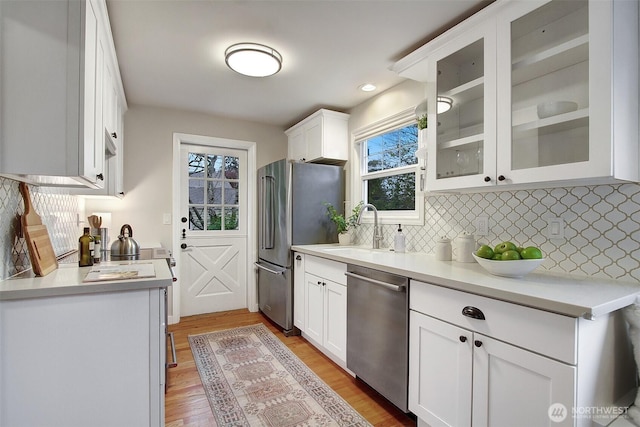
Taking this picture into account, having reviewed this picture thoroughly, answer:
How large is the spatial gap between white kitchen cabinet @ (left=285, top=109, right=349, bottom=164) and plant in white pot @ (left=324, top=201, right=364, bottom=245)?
53cm

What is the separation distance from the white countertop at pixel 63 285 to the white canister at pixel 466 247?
1.67 m

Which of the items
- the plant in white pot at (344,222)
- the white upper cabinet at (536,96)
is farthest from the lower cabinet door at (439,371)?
the plant in white pot at (344,222)

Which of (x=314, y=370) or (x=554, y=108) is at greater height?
(x=554, y=108)

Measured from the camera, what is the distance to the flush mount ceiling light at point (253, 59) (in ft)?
6.81

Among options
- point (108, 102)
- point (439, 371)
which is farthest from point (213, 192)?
point (439, 371)

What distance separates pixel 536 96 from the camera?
1478 mm

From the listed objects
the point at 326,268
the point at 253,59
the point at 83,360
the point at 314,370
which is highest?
the point at 253,59

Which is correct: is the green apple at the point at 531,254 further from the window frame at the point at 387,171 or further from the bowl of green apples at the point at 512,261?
the window frame at the point at 387,171

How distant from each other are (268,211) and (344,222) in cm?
87

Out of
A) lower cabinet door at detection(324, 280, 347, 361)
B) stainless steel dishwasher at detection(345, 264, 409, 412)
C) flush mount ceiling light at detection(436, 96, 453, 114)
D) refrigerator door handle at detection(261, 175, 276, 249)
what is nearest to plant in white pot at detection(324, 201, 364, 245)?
refrigerator door handle at detection(261, 175, 276, 249)

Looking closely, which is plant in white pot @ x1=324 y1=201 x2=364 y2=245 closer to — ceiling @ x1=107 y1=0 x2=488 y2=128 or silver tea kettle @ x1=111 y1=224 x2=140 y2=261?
ceiling @ x1=107 y1=0 x2=488 y2=128

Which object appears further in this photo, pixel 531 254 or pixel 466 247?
pixel 466 247

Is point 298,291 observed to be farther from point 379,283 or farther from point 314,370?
point 379,283

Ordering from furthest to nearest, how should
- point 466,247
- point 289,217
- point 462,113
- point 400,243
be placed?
point 289,217 < point 400,243 < point 466,247 < point 462,113
